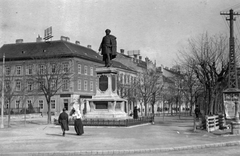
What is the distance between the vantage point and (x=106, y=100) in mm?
22984

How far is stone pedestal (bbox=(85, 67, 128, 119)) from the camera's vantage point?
75.8 feet

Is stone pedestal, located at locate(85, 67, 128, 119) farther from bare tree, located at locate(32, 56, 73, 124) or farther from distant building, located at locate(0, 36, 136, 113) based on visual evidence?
distant building, located at locate(0, 36, 136, 113)

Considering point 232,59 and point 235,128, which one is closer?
point 235,128

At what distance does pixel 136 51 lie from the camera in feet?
306

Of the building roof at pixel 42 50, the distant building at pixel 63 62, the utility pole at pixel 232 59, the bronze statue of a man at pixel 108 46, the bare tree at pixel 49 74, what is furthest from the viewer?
the building roof at pixel 42 50

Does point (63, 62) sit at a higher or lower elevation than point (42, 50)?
lower

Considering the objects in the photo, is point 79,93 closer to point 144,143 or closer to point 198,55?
point 198,55

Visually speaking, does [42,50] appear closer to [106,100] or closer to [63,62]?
[63,62]

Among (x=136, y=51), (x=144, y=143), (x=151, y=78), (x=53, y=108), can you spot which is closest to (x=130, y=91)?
(x=151, y=78)

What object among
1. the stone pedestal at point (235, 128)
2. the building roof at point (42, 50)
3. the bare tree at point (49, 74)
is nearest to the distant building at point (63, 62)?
the building roof at point (42, 50)

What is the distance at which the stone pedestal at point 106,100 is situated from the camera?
23.1 meters

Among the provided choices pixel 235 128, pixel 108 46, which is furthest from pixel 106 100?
pixel 235 128

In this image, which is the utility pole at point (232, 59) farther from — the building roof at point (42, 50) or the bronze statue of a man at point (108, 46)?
the building roof at point (42, 50)

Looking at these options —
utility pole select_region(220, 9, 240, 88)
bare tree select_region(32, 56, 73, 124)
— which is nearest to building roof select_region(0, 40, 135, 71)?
bare tree select_region(32, 56, 73, 124)
